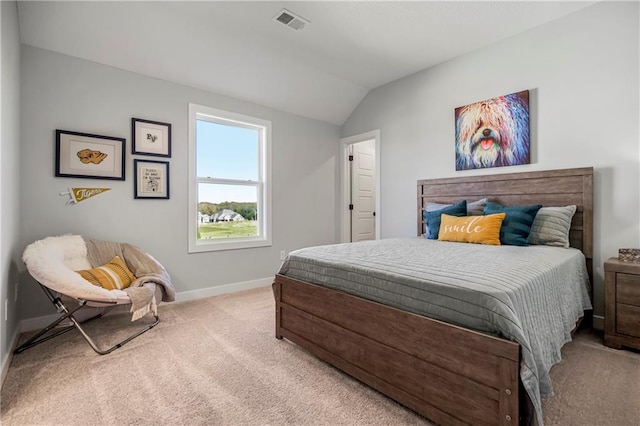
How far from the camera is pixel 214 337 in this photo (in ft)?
7.89

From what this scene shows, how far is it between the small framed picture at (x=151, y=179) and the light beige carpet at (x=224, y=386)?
1.39 meters

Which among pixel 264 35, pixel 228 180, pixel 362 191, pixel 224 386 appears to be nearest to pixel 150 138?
pixel 228 180

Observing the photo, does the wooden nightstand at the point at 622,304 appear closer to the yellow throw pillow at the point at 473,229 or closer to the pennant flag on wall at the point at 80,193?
the yellow throw pillow at the point at 473,229

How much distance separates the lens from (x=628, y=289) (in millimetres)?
2086

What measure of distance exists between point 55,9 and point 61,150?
3.64 ft

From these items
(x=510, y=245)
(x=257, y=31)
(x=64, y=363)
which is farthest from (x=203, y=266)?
(x=510, y=245)

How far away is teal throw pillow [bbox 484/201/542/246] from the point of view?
2541mm

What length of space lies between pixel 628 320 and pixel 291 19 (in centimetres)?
353

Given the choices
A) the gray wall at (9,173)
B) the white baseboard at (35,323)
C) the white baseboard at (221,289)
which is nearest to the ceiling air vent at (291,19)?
the gray wall at (9,173)

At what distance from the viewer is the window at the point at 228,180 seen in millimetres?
3514

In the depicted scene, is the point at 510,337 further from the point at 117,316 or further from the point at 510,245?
the point at 117,316

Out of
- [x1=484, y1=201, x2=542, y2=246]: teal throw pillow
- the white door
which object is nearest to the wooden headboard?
[x1=484, y1=201, x2=542, y2=246]: teal throw pillow

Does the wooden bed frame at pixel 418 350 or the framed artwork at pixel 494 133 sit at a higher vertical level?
the framed artwork at pixel 494 133

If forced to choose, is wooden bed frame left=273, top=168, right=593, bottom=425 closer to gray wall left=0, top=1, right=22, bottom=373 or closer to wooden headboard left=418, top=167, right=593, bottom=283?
wooden headboard left=418, top=167, right=593, bottom=283
